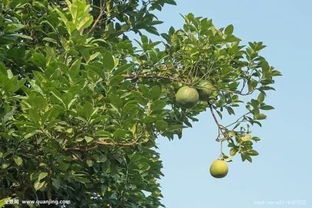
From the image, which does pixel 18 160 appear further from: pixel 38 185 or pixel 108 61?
pixel 108 61

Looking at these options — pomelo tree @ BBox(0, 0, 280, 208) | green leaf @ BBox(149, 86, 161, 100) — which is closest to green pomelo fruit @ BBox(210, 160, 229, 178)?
pomelo tree @ BBox(0, 0, 280, 208)

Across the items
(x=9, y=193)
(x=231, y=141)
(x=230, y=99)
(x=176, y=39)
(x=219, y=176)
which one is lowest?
(x=9, y=193)

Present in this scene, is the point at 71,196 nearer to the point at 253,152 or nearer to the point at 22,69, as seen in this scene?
the point at 22,69

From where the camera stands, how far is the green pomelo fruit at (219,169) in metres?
6.79

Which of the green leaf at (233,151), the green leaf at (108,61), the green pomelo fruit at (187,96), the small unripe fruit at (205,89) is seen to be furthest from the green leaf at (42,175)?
the green leaf at (233,151)

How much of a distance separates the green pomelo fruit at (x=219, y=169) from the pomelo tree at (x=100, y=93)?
0.18 metres

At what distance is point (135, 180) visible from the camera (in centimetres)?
685

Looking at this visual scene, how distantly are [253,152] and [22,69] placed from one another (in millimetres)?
2970

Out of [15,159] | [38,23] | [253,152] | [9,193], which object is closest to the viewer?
[15,159]

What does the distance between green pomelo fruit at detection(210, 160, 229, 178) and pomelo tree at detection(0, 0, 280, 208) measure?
18 centimetres

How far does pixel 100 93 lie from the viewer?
5.65 meters

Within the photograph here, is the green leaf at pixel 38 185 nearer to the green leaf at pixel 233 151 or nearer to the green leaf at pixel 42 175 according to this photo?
the green leaf at pixel 42 175

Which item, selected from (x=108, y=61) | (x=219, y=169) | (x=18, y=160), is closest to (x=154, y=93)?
(x=108, y=61)

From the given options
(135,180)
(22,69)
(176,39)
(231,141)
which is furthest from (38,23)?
(231,141)
